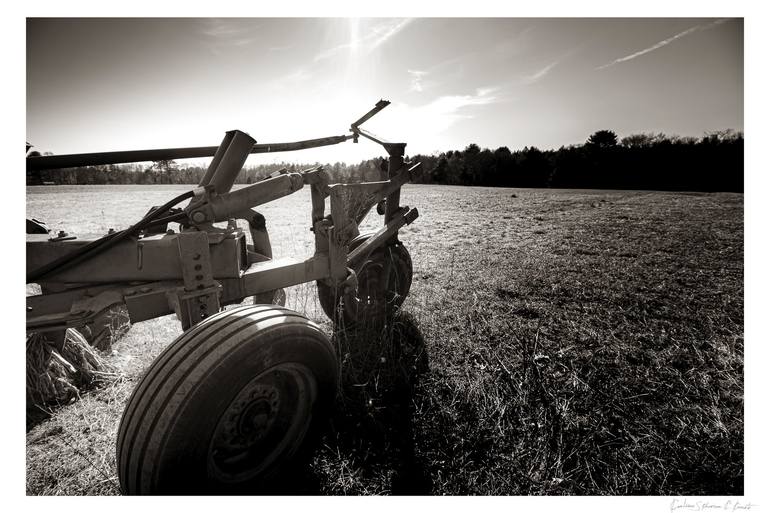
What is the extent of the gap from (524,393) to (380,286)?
1794mm

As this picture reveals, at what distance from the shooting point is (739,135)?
2.69 m

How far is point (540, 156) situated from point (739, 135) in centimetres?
2398

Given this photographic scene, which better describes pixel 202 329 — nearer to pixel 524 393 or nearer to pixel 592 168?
pixel 524 393

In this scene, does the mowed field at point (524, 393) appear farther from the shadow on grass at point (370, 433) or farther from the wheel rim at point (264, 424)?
the wheel rim at point (264, 424)

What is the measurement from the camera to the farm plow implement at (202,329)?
1.30 meters

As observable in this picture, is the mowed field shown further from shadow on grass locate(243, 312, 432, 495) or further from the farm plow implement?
the farm plow implement

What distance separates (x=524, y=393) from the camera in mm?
2373
